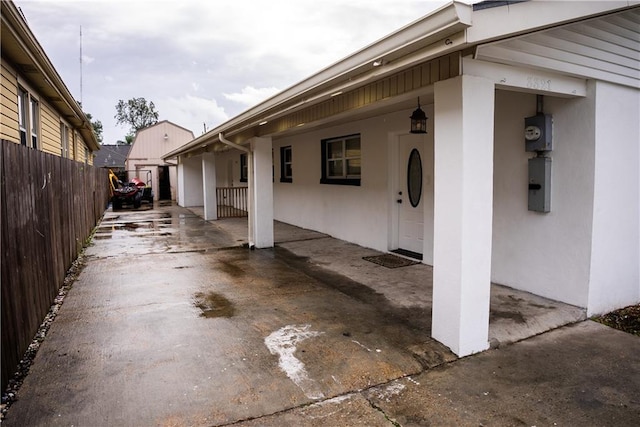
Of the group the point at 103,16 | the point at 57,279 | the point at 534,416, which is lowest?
the point at 534,416

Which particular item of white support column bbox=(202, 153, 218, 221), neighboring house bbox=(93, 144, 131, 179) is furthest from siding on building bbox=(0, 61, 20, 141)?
neighboring house bbox=(93, 144, 131, 179)

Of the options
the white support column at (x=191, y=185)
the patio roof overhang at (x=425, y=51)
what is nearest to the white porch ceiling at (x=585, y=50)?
the patio roof overhang at (x=425, y=51)

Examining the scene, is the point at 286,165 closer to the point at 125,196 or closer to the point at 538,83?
the point at 538,83

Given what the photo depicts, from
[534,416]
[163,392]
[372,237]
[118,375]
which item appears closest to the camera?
[534,416]

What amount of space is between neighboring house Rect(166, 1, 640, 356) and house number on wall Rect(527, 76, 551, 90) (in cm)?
1

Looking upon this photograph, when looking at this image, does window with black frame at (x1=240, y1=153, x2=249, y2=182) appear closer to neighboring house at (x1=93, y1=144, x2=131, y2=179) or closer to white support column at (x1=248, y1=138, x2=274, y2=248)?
white support column at (x1=248, y1=138, x2=274, y2=248)

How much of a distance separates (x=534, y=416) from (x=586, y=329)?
1.84 metres

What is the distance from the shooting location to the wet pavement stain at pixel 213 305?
4508 mm

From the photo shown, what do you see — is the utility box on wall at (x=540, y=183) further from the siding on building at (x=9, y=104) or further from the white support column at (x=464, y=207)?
the siding on building at (x=9, y=104)

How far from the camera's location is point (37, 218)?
4207mm

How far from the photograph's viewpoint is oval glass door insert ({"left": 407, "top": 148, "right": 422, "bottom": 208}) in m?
6.65

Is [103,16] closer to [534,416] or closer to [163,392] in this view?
[163,392]

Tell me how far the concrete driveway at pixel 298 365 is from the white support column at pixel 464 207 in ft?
1.01

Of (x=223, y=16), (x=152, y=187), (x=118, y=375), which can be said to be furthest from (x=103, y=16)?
(x=152, y=187)
